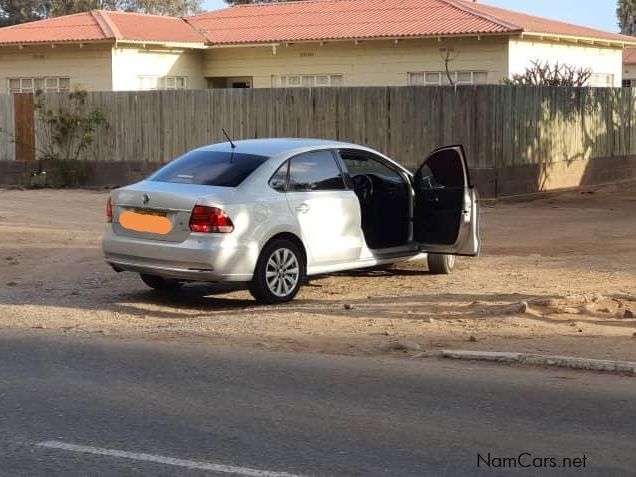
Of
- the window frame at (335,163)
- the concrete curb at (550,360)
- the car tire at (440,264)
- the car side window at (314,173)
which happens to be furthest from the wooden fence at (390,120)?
the concrete curb at (550,360)

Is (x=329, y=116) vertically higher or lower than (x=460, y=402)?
higher

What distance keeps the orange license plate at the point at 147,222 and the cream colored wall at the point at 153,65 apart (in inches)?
832

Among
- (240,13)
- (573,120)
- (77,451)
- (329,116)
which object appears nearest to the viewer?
(77,451)

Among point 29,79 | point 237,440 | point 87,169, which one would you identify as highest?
point 29,79

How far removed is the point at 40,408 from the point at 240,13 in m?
30.2

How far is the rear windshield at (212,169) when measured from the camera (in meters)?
10.8

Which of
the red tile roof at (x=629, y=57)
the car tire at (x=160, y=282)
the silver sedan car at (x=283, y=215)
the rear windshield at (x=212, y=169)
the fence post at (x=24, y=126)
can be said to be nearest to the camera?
the silver sedan car at (x=283, y=215)

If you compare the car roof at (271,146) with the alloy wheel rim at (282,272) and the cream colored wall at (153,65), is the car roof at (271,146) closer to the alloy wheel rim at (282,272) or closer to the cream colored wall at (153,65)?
the alloy wheel rim at (282,272)

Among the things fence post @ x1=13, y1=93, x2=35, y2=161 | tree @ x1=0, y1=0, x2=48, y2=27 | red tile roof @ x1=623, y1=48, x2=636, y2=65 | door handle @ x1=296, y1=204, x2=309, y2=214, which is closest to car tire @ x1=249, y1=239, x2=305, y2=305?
door handle @ x1=296, y1=204, x2=309, y2=214

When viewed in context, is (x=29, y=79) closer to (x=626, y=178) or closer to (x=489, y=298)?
(x=626, y=178)

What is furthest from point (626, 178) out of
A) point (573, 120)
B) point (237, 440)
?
point (237, 440)

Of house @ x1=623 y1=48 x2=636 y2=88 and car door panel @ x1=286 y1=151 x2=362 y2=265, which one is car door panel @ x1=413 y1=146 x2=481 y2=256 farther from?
Result: house @ x1=623 y1=48 x2=636 y2=88

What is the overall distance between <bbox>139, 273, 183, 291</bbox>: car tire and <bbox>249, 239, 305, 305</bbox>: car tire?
135 cm

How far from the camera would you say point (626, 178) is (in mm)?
26203
